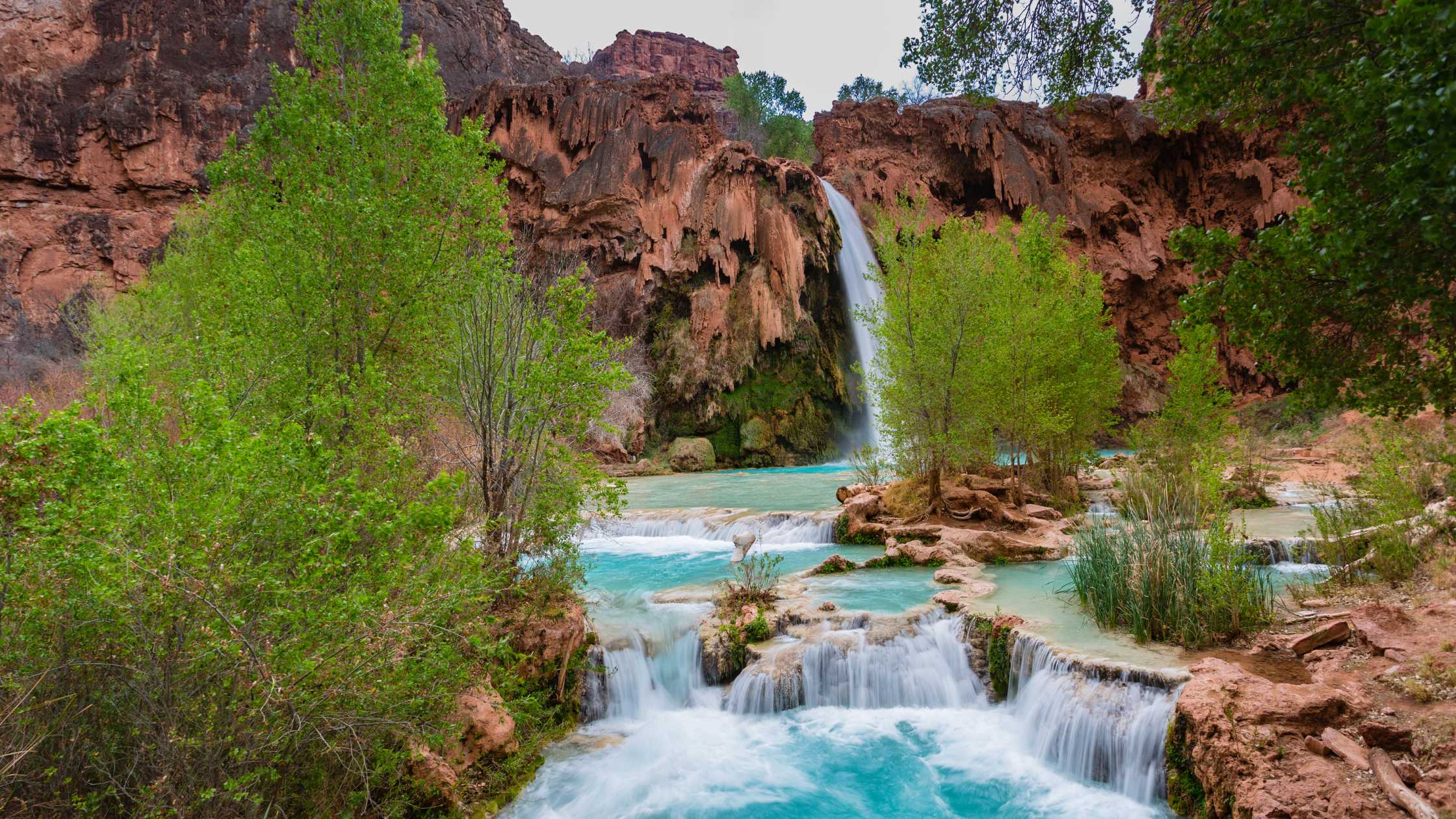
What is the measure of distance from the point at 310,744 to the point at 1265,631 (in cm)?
844

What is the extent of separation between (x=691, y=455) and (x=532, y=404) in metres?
26.1

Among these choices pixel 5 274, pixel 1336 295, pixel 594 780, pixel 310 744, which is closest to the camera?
pixel 1336 295

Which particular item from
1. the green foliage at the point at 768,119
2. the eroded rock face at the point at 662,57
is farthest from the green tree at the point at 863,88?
→ the eroded rock face at the point at 662,57

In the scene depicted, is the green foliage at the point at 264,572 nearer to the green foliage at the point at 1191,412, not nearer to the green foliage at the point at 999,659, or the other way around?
the green foliage at the point at 999,659

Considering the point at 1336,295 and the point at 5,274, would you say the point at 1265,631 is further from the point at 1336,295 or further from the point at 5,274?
the point at 5,274

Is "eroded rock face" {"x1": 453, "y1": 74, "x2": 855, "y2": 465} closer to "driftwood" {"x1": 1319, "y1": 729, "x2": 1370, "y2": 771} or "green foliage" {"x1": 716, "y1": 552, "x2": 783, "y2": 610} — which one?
"green foliage" {"x1": 716, "y1": 552, "x2": 783, "y2": 610}

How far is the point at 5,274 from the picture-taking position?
3212 cm

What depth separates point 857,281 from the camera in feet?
128

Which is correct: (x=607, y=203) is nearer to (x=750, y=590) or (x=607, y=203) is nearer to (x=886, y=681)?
(x=750, y=590)

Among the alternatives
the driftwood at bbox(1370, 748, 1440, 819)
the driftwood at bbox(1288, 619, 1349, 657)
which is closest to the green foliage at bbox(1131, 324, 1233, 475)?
the driftwood at bbox(1288, 619, 1349, 657)

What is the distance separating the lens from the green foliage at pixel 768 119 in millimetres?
52344

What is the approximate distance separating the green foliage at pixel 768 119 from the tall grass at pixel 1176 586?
4696cm

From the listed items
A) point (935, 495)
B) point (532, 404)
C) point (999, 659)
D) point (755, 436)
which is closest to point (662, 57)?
point (755, 436)

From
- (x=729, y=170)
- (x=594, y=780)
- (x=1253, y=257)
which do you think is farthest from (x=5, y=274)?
(x=1253, y=257)
